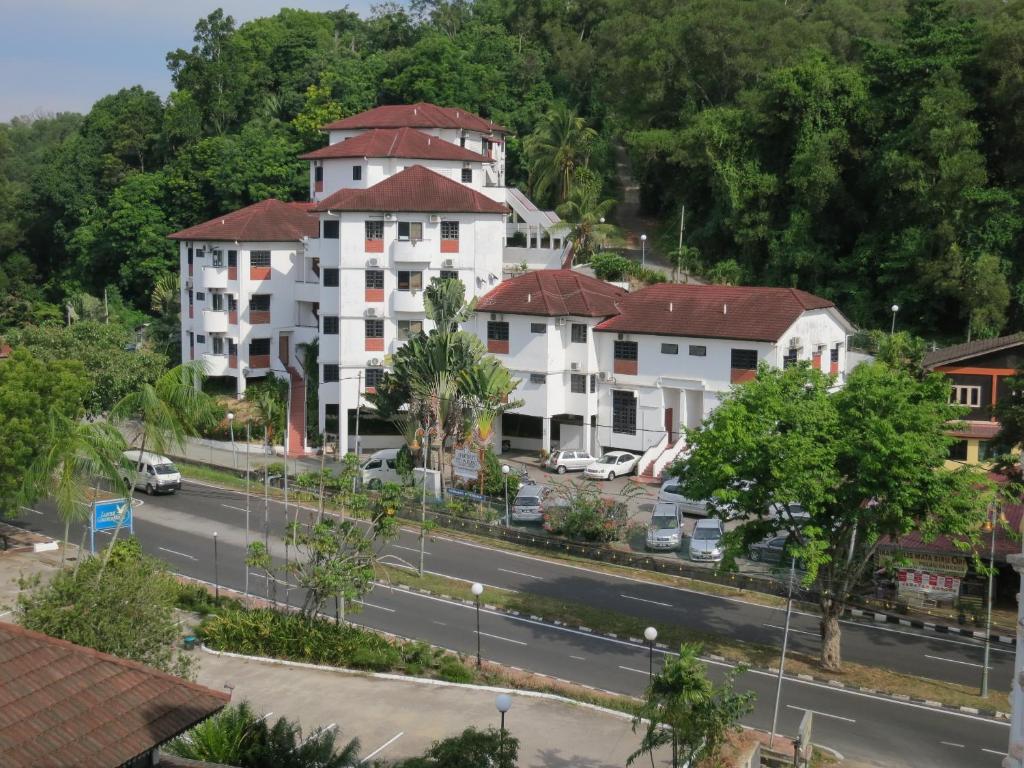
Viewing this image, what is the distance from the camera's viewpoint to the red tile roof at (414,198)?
53.2m

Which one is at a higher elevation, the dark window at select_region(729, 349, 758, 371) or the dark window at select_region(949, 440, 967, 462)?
the dark window at select_region(729, 349, 758, 371)

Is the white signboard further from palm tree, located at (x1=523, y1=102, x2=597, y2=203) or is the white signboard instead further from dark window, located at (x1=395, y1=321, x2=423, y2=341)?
palm tree, located at (x1=523, y1=102, x2=597, y2=203)

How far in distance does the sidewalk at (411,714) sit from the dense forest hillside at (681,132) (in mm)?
35242

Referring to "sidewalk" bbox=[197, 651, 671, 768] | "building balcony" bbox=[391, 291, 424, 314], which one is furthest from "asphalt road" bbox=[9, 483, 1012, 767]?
"building balcony" bbox=[391, 291, 424, 314]

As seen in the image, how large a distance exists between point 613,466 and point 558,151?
93.7ft

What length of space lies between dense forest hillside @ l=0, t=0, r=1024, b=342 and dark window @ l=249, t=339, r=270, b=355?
16.4m

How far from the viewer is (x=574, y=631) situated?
31453 mm

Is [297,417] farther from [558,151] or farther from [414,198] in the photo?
[558,151]

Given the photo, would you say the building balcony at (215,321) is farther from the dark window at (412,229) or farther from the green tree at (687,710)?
the green tree at (687,710)

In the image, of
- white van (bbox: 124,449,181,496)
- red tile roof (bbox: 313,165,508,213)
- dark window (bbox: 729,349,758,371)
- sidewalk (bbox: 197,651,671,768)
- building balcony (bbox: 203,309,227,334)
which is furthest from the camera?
building balcony (bbox: 203,309,227,334)

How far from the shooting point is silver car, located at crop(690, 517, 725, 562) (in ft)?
121

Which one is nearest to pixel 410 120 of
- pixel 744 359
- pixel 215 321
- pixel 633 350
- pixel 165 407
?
pixel 215 321

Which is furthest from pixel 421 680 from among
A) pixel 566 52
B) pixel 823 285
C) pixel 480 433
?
pixel 566 52

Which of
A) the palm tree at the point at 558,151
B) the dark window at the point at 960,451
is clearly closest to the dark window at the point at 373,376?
the palm tree at the point at 558,151
